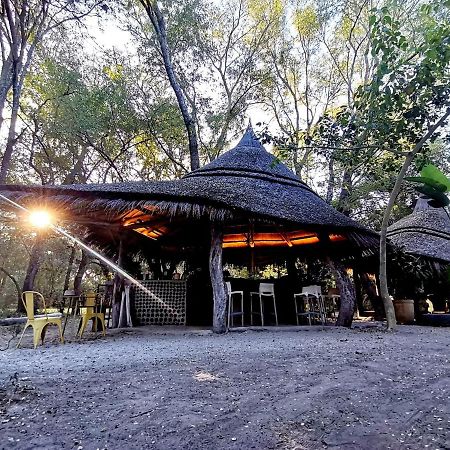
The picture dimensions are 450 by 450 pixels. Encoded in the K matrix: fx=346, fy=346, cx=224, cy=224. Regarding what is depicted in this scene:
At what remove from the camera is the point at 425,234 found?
33.2 ft

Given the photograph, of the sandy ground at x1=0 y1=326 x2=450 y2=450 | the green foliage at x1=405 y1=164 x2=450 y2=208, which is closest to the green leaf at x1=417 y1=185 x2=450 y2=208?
the green foliage at x1=405 y1=164 x2=450 y2=208

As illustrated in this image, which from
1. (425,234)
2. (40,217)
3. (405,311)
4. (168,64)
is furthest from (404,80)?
(168,64)

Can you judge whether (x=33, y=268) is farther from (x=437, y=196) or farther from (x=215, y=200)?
(x=437, y=196)

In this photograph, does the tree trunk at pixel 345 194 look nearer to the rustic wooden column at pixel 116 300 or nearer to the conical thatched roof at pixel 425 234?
the conical thatched roof at pixel 425 234

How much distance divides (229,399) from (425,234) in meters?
9.72

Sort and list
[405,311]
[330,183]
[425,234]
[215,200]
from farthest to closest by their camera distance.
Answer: [330,183], [425,234], [405,311], [215,200]

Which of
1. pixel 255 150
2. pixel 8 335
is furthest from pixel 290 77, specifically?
pixel 8 335

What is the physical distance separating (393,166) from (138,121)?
33.5 feet

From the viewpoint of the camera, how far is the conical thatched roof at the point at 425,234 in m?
9.11

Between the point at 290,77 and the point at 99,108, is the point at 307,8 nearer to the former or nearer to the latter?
the point at 290,77

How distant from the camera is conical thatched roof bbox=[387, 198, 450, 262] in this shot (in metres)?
9.11

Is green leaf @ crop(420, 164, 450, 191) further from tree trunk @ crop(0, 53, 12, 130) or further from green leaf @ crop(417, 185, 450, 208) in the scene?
tree trunk @ crop(0, 53, 12, 130)

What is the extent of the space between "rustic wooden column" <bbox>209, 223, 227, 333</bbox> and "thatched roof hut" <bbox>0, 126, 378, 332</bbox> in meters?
0.02

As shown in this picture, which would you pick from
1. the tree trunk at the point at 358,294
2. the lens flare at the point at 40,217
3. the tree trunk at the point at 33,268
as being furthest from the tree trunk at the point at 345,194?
the tree trunk at the point at 33,268
